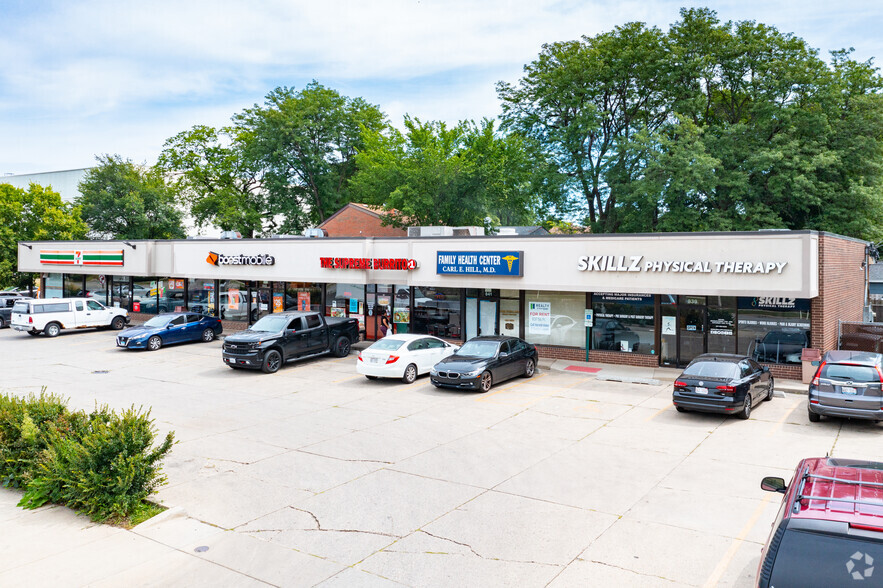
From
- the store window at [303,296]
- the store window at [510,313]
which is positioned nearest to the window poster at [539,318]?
the store window at [510,313]

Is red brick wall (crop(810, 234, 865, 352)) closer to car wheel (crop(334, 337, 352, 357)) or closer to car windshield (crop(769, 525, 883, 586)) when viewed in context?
car wheel (crop(334, 337, 352, 357))

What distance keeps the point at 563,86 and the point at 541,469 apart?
33172 mm

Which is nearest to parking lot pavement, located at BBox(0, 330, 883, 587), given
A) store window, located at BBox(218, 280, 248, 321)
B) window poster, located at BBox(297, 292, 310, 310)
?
window poster, located at BBox(297, 292, 310, 310)

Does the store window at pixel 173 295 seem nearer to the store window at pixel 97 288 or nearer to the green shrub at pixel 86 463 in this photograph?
the store window at pixel 97 288

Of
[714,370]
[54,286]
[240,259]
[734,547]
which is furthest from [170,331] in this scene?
[734,547]

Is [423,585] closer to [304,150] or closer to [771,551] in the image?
[771,551]

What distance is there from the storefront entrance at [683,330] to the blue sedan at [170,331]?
66.6 ft

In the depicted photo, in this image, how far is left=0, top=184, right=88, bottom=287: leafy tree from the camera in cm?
4484

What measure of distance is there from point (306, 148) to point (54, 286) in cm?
2077

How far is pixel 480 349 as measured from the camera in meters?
19.4

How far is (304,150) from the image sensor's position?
50.9 metres

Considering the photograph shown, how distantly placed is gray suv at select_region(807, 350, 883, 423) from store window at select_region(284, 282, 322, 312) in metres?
21.2

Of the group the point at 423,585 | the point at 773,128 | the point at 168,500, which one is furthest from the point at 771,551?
the point at 773,128

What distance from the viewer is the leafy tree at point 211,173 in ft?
179
